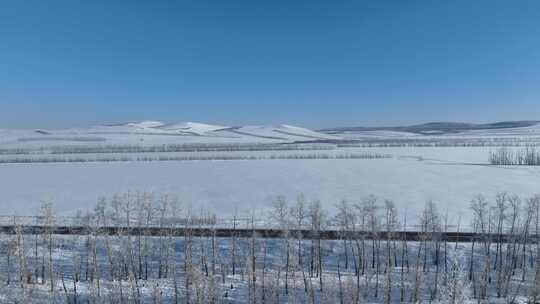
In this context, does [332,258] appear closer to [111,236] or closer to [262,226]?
[262,226]

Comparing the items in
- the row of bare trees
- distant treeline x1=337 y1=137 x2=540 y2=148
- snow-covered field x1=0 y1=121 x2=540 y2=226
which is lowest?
the row of bare trees

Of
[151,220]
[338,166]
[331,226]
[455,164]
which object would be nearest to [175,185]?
[151,220]

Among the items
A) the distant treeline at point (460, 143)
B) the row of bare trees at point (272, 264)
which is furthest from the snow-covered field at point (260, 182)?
the distant treeline at point (460, 143)

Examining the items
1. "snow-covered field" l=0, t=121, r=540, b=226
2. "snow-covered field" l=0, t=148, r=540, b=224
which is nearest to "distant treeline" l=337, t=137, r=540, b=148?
"snow-covered field" l=0, t=121, r=540, b=226

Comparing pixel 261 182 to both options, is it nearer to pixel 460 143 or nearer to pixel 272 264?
pixel 272 264

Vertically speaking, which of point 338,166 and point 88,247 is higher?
point 338,166

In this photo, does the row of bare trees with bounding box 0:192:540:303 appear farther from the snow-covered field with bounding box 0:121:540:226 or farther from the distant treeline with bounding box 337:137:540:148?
the distant treeline with bounding box 337:137:540:148

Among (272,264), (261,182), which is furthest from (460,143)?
(272,264)

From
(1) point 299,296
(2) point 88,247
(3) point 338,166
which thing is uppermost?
(3) point 338,166

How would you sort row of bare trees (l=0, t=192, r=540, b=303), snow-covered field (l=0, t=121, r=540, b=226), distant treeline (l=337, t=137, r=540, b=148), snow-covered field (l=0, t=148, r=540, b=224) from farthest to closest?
distant treeline (l=337, t=137, r=540, b=148) < snow-covered field (l=0, t=148, r=540, b=224) < snow-covered field (l=0, t=121, r=540, b=226) < row of bare trees (l=0, t=192, r=540, b=303)
